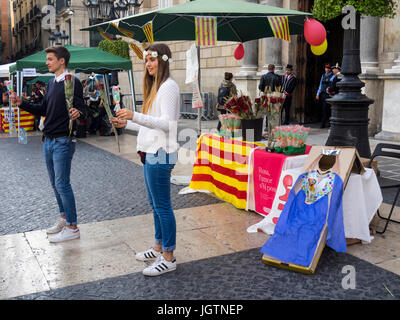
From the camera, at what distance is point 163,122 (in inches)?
128

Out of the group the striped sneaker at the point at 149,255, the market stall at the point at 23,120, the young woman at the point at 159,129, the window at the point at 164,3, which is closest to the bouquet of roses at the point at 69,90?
the young woman at the point at 159,129

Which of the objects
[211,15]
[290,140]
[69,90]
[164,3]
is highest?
[164,3]

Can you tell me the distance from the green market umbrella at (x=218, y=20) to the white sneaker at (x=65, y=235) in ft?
9.75

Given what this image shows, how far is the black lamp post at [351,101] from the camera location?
6.18 m

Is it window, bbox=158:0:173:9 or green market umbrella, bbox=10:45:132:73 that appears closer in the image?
green market umbrella, bbox=10:45:132:73

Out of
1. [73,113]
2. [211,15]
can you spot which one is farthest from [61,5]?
[73,113]

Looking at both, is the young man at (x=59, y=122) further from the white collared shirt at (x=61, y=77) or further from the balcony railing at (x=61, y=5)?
the balcony railing at (x=61, y=5)

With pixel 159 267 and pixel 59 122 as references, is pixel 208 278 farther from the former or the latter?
pixel 59 122

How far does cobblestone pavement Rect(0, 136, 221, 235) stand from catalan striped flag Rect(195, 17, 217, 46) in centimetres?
210

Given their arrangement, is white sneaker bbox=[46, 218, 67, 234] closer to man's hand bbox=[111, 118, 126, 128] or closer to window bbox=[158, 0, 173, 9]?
man's hand bbox=[111, 118, 126, 128]

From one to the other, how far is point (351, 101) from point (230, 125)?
173 cm

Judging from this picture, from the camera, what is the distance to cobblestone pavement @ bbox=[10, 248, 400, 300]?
10.8ft

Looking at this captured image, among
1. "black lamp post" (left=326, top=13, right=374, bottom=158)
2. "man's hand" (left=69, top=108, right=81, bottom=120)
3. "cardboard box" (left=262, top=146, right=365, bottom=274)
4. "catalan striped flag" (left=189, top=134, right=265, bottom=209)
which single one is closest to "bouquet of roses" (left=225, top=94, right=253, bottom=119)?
"catalan striped flag" (left=189, top=134, right=265, bottom=209)

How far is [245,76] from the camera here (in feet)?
50.2
